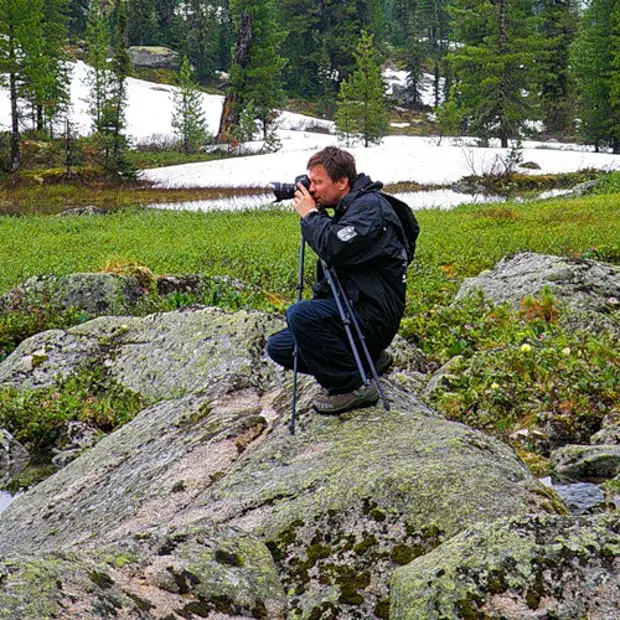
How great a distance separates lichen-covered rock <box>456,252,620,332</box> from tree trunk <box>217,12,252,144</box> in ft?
176

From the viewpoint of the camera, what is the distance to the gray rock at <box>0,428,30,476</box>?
8.00 m

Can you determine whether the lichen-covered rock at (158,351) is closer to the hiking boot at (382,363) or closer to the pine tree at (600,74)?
the hiking boot at (382,363)

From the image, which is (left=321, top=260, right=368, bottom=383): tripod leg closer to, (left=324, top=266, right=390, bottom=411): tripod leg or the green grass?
(left=324, top=266, right=390, bottom=411): tripod leg

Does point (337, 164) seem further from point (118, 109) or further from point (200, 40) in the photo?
point (200, 40)

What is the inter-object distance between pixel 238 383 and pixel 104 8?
107 meters

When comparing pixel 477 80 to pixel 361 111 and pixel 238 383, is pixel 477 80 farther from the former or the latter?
pixel 238 383

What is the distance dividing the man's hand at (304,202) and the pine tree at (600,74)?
56296 mm

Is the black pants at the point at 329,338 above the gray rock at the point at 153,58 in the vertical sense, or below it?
below

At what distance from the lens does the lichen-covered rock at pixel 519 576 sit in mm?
A: 2719

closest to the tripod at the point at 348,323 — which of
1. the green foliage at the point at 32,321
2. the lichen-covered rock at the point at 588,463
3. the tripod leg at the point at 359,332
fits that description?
the tripod leg at the point at 359,332

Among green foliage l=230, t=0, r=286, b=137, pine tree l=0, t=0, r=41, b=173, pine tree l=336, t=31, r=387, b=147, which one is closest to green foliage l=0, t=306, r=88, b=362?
pine tree l=0, t=0, r=41, b=173

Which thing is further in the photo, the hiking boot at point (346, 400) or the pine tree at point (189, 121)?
the pine tree at point (189, 121)

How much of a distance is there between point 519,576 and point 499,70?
5698cm

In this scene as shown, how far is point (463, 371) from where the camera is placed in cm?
789
